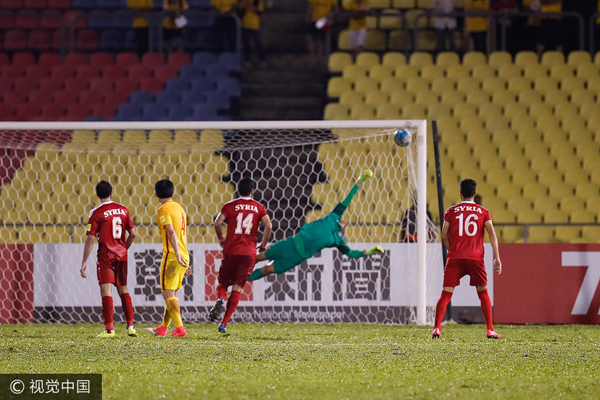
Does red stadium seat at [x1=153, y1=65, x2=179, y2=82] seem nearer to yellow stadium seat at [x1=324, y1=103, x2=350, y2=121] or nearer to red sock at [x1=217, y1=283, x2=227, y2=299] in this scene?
yellow stadium seat at [x1=324, y1=103, x2=350, y2=121]

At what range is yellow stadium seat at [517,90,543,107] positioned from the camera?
1270cm

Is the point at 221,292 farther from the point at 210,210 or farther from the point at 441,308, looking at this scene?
the point at 210,210

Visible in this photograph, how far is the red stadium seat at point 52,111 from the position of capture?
13211mm

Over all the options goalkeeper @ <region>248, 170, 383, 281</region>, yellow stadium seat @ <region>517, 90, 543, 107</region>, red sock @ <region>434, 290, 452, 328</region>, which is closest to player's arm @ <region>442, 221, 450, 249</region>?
red sock @ <region>434, 290, 452, 328</region>

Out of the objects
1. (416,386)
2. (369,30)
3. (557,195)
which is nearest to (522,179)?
(557,195)

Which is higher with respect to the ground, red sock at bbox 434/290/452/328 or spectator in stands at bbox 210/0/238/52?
spectator in stands at bbox 210/0/238/52

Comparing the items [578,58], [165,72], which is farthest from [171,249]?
[578,58]

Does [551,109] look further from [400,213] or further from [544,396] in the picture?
[544,396]

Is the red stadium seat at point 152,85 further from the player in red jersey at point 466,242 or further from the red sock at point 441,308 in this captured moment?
the red sock at point 441,308

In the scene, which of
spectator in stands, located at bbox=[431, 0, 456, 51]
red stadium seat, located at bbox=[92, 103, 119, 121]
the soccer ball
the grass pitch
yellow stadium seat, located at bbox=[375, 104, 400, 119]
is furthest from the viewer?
spectator in stands, located at bbox=[431, 0, 456, 51]

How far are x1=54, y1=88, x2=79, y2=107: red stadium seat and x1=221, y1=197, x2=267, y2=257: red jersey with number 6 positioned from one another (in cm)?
697

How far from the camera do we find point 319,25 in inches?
539

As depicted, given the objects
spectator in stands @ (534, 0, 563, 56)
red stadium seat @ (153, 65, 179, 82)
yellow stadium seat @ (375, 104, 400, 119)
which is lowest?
yellow stadium seat @ (375, 104, 400, 119)

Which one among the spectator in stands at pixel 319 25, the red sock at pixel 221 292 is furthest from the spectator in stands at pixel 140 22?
the red sock at pixel 221 292
